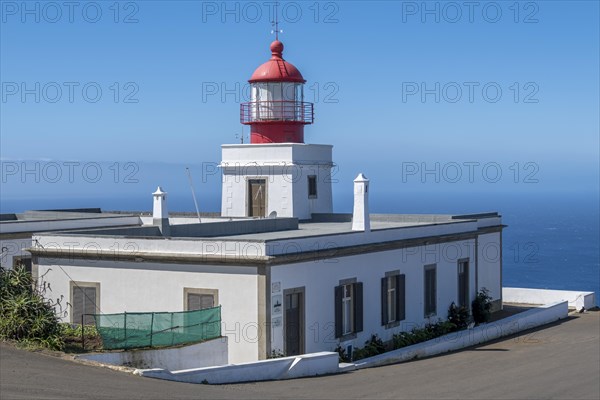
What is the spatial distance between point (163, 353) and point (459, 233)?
1270cm

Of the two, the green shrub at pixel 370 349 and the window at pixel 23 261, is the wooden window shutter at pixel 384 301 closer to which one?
the green shrub at pixel 370 349

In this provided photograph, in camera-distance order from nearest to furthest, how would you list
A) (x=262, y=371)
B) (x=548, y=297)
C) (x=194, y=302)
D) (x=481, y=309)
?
1. (x=262, y=371)
2. (x=194, y=302)
3. (x=481, y=309)
4. (x=548, y=297)

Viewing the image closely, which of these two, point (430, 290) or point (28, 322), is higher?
point (28, 322)

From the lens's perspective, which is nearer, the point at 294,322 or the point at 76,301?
the point at 294,322

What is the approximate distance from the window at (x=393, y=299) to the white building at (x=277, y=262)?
0.03m

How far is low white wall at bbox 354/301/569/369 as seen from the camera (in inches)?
863

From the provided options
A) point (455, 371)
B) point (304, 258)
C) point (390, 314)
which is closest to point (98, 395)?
point (304, 258)

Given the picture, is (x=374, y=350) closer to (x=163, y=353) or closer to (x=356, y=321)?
(x=356, y=321)

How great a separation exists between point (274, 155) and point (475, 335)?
8927mm

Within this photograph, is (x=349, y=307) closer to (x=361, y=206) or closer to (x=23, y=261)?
(x=361, y=206)

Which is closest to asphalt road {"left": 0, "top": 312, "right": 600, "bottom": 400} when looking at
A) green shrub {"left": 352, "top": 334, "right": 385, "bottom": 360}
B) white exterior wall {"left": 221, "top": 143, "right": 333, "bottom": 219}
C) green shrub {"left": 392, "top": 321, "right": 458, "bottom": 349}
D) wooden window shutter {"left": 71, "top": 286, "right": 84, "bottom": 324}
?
green shrub {"left": 352, "top": 334, "right": 385, "bottom": 360}

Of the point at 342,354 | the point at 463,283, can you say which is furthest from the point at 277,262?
the point at 463,283

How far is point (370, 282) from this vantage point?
75.6 ft

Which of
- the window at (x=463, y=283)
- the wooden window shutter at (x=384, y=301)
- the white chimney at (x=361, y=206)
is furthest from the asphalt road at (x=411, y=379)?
the white chimney at (x=361, y=206)
